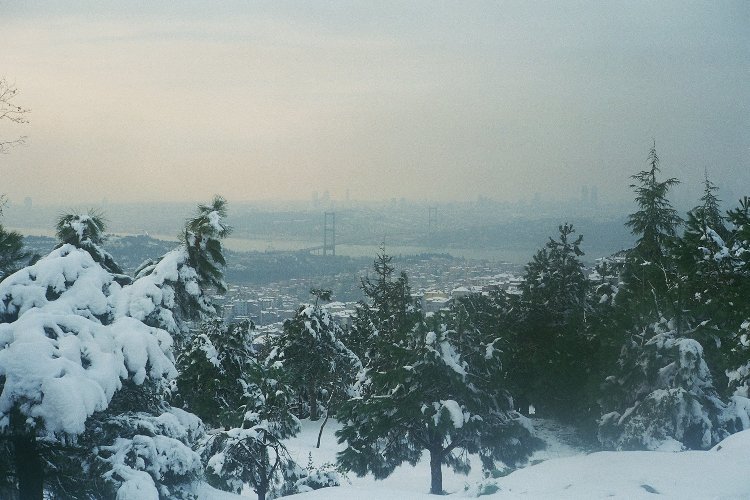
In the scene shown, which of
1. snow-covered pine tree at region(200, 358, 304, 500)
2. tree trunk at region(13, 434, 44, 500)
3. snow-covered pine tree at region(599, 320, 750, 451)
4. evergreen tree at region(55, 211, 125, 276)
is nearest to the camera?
tree trunk at region(13, 434, 44, 500)

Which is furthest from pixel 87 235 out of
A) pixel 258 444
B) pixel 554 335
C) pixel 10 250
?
pixel 554 335

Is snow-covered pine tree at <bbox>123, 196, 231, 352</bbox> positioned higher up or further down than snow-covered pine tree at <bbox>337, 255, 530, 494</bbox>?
higher up

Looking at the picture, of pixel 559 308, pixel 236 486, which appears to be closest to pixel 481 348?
pixel 236 486

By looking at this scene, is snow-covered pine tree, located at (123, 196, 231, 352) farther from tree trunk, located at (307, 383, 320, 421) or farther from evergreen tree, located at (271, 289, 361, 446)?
tree trunk, located at (307, 383, 320, 421)

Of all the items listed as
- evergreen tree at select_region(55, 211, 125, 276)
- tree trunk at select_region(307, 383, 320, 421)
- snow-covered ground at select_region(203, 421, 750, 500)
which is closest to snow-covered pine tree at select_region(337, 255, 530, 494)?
snow-covered ground at select_region(203, 421, 750, 500)

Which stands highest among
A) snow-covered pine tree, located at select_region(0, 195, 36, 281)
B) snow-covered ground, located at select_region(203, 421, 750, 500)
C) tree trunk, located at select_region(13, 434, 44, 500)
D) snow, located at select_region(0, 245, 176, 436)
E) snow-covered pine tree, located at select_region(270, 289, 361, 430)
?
snow-covered pine tree, located at select_region(0, 195, 36, 281)

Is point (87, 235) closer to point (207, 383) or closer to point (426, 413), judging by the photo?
point (207, 383)
